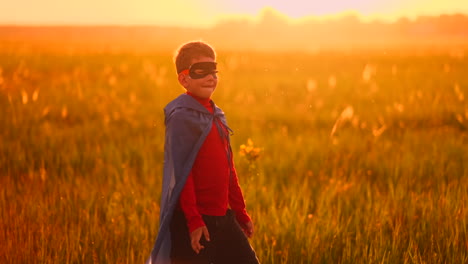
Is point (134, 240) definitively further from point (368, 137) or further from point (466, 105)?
point (466, 105)

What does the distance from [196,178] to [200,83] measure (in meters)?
0.35

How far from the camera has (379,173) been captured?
12.5 feet

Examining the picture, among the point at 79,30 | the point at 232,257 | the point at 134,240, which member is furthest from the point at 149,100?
the point at 79,30

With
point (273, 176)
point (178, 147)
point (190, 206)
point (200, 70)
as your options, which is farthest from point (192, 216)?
point (273, 176)

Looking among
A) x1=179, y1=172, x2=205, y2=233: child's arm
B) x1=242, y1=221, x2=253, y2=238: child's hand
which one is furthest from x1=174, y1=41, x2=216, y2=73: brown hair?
x1=242, y1=221, x2=253, y2=238: child's hand

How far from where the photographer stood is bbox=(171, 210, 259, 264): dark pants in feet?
5.66

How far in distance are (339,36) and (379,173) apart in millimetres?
66184

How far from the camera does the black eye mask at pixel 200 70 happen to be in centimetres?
171

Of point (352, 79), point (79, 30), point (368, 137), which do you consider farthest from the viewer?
point (79, 30)

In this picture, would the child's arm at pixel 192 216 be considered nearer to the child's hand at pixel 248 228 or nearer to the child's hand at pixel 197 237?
A: the child's hand at pixel 197 237

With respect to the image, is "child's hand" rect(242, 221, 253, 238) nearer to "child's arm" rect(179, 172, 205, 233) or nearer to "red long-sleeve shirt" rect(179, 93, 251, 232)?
"red long-sleeve shirt" rect(179, 93, 251, 232)

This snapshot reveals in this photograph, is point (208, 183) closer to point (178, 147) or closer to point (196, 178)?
point (196, 178)

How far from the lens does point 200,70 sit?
67.8 inches

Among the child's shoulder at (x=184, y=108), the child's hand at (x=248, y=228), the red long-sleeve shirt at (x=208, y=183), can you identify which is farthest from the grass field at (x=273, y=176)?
the child's shoulder at (x=184, y=108)
